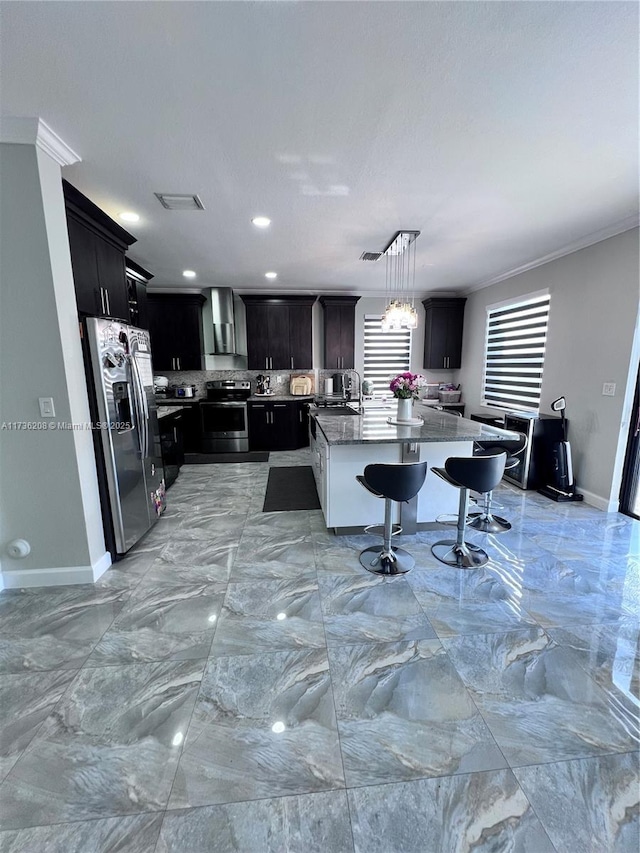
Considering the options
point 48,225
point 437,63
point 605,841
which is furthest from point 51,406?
point 605,841

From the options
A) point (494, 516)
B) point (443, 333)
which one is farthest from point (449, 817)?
point (443, 333)

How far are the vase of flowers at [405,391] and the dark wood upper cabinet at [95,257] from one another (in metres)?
2.48

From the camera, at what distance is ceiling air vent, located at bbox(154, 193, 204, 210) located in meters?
2.61

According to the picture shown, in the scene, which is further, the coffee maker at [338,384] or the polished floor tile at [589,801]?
the coffee maker at [338,384]

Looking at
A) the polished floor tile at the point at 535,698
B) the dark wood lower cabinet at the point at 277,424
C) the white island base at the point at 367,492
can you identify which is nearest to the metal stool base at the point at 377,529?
the white island base at the point at 367,492

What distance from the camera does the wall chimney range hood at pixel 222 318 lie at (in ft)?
18.8

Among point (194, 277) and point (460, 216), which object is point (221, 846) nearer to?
point (460, 216)

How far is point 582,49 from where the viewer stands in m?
1.44

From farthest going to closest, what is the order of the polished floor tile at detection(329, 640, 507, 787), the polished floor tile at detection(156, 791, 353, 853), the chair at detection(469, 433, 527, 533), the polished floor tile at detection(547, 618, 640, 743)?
1. the chair at detection(469, 433, 527, 533)
2. the polished floor tile at detection(547, 618, 640, 743)
3. the polished floor tile at detection(329, 640, 507, 787)
4. the polished floor tile at detection(156, 791, 353, 853)

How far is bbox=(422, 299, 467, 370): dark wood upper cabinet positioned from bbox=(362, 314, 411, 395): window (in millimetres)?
388

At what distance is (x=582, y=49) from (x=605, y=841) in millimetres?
2905

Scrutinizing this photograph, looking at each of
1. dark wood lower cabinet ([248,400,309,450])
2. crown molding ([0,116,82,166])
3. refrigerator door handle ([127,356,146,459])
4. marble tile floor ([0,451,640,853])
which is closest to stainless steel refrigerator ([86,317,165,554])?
refrigerator door handle ([127,356,146,459])

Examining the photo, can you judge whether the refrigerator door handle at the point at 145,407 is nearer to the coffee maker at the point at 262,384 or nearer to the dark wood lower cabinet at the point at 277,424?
the dark wood lower cabinet at the point at 277,424

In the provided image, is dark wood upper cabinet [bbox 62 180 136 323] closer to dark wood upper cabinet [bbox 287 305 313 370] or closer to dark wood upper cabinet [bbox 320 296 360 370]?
dark wood upper cabinet [bbox 287 305 313 370]
